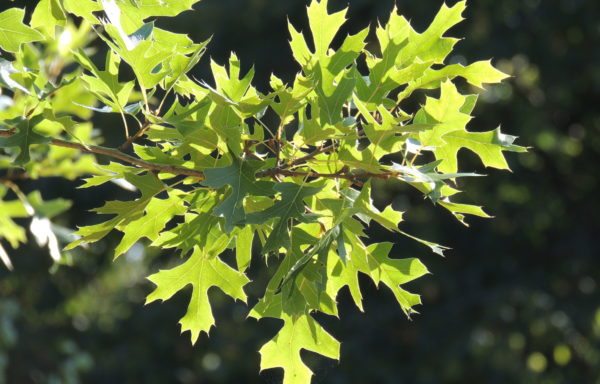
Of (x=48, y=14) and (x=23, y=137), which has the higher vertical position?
(x=48, y=14)

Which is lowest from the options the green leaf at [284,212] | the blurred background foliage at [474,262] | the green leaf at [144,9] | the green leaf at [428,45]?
the blurred background foliage at [474,262]

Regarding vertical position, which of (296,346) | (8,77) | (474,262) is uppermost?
(8,77)

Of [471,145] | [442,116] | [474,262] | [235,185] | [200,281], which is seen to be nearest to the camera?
[235,185]

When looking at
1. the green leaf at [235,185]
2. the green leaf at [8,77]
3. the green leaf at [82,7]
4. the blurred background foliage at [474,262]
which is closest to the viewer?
the green leaf at [235,185]

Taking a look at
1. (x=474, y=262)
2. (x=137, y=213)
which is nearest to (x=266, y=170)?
(x=137, y=213)

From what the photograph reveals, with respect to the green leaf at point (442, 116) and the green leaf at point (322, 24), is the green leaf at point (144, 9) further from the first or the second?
the green leaf at point (442, 116)

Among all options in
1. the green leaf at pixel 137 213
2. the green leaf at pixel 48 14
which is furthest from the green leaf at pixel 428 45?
the green leaf at pixel 48 14

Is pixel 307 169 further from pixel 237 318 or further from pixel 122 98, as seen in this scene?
pixel 237 318

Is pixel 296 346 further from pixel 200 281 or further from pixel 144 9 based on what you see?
pixel 144 9
